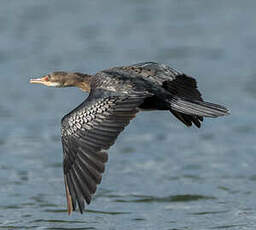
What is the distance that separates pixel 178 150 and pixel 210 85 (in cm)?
308

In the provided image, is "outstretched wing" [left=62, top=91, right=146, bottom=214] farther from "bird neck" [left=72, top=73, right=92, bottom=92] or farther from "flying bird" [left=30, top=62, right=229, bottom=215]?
"bird neck" [left=72, top=73, right=92, bottom=92]

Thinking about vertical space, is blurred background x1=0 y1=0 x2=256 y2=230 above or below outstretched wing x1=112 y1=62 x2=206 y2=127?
below

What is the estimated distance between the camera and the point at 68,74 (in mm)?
12688

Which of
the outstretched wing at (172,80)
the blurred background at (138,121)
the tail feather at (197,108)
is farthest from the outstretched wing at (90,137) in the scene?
the blurred background at (138,121)

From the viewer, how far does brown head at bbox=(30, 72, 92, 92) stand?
12.4 meters

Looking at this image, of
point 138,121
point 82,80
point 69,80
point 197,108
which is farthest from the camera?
point 138,121

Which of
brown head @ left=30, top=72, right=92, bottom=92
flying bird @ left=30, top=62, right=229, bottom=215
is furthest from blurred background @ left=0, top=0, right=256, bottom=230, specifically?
flying bird @ left=30, top=62, right=229, bottom=215

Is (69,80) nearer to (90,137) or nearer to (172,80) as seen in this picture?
(172,80)

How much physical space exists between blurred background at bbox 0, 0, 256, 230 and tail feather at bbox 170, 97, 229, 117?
1.67 m

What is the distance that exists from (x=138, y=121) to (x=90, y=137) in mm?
6068

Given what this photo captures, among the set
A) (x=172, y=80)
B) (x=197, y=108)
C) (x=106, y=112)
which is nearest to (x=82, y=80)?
(x=172, y=80)

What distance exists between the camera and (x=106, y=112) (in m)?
10.3

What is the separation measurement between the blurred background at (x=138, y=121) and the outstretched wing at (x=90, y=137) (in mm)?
1659

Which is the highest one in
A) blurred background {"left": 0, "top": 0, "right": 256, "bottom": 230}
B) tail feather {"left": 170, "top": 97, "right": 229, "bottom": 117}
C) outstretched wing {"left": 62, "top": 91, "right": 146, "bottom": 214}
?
tail feather {"left": 170, "top": 97, "right": 229, "bottom": 117}
